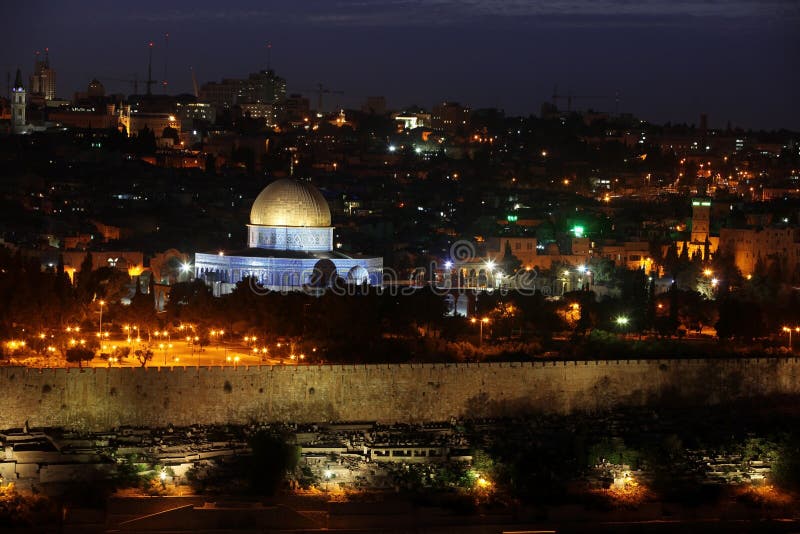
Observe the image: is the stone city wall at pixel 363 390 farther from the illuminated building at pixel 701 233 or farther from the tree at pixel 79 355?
the illuminated building at pixel 701 233

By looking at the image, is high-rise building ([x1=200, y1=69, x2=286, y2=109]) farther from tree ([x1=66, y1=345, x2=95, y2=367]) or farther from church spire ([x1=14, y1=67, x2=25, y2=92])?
tree ([x1=66, y1=345, x2=95, y2=367])

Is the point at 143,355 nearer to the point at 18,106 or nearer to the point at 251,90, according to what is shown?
the point at 18,106

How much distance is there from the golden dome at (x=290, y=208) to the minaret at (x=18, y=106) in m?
33.0

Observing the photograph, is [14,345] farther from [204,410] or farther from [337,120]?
[337,120]

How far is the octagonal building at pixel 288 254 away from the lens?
48812 millimetres

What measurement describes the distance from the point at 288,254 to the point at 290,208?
1582mm

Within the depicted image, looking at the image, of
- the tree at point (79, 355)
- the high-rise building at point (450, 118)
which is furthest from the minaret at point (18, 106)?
the tree at point (79, 355)

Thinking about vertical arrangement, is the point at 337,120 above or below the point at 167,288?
above

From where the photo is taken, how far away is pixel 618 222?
69.4m

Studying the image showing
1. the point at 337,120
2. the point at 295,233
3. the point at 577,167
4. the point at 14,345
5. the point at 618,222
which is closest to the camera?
the point at 14,345

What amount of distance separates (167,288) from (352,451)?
15694 mm

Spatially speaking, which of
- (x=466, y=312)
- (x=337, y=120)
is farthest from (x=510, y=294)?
(x=337, y=120)

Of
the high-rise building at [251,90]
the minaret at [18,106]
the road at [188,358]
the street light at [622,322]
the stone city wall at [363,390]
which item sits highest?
the high-rise building at [251,90]

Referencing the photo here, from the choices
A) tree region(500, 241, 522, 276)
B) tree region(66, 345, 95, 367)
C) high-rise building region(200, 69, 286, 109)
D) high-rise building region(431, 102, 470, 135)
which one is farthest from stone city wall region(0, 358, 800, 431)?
high-rise building region(200, 69, 286, 109)
